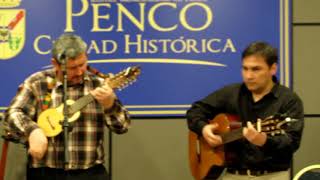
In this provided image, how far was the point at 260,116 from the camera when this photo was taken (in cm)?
321

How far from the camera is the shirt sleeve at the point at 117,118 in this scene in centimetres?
336

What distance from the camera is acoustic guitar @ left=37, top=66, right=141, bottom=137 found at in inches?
130

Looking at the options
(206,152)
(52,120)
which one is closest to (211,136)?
(206,152)

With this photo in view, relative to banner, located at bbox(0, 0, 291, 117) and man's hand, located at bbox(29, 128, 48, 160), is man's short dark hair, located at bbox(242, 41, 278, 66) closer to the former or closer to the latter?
banner, located at bbox(0, 0, 291, 117)

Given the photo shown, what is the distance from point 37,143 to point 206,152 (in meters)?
0.98

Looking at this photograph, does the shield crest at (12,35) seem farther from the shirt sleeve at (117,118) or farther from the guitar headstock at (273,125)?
the guitar headstock at (273,125)

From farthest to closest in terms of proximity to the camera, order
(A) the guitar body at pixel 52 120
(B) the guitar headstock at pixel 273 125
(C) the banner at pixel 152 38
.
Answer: (C) the banner at pixel 152 38 → (A) the guitar body at pixel 52 120 → (B) the guitar headstock at pixel 273 125

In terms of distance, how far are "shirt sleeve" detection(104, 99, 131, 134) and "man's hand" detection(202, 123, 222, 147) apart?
17.7 inches

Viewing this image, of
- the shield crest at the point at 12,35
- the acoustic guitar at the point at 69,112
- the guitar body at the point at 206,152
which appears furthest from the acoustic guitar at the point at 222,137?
the shield crest at the point at 12,35

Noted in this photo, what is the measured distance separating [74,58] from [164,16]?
1128 mm

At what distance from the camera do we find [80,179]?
11.1ft

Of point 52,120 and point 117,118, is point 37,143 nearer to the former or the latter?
point 52,120

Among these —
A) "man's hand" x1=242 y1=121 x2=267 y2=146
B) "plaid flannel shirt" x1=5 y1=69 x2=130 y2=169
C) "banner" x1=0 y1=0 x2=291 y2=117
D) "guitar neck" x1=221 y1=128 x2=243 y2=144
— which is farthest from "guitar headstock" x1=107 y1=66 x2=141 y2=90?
"banner" x1=0 y1=0 x2=291 y2=117

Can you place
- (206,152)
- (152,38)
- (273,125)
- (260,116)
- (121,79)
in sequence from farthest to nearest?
(152,38)
(206,152)
(121,79)
(260,116)
(273,125)
